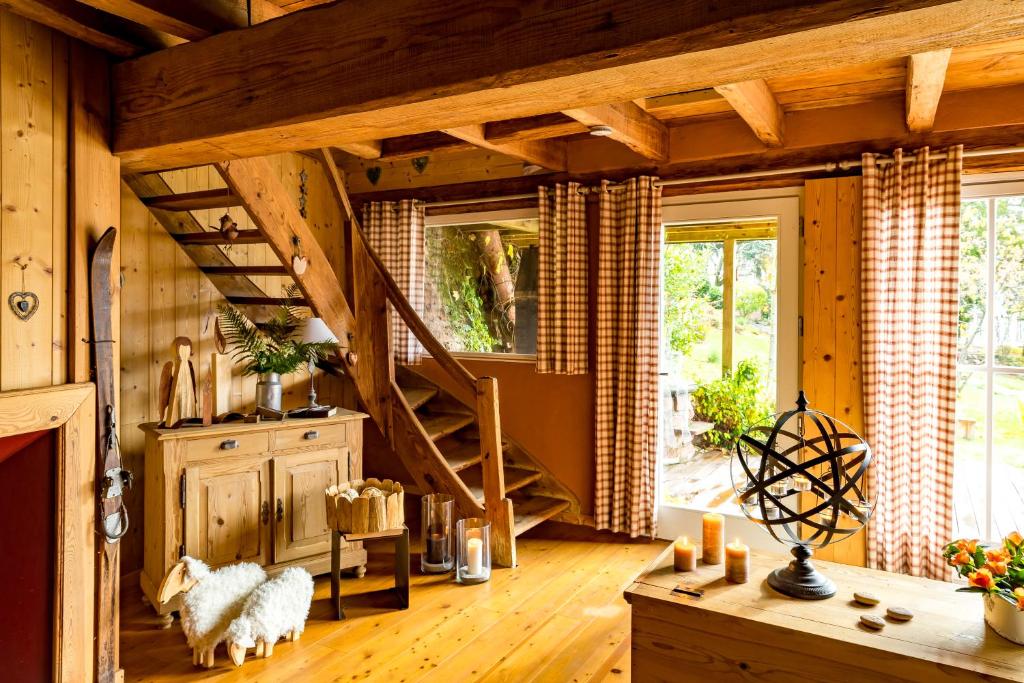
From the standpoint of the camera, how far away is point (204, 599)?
267cm

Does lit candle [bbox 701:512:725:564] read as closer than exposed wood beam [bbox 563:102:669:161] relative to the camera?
Yes

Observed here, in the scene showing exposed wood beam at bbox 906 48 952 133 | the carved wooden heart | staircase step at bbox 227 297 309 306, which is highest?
exposed wood beam at bbox 906 48 952 133

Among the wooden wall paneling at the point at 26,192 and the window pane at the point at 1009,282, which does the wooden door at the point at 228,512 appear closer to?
the wooden wall paneling at the point at 26,192

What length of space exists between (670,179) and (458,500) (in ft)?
7.43

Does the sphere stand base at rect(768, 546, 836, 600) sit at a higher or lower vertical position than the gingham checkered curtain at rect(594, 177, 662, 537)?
lower

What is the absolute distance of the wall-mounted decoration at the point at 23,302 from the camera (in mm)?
1952

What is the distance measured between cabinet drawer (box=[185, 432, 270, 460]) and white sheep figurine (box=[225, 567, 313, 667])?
0.65 m

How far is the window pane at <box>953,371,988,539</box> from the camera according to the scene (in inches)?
133

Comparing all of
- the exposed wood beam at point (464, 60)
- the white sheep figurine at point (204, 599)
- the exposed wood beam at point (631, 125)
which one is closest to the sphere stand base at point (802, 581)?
the exposed wood beam at point (464, 60)

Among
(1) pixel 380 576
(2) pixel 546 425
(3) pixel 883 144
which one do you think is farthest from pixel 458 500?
(3) pixel 883 144

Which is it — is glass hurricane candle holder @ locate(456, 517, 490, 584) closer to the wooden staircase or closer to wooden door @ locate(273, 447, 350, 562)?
the wooden staircase

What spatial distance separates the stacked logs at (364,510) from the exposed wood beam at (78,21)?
193 cm

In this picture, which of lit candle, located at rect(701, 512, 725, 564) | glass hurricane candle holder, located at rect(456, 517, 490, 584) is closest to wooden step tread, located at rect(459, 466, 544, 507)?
glass hurricane candle holder, located at rect(456, 517, 490, 584)

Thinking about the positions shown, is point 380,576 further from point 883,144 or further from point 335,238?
point 883,144
